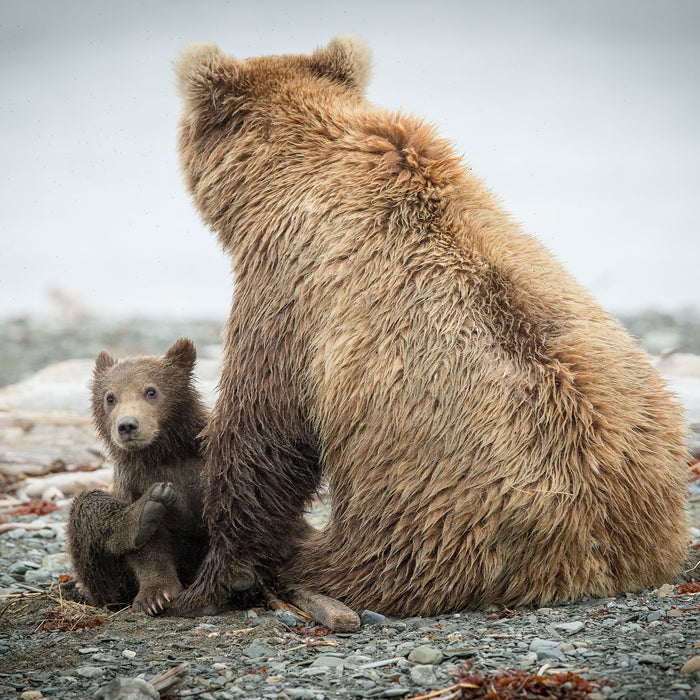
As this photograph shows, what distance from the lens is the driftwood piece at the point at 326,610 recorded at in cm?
436

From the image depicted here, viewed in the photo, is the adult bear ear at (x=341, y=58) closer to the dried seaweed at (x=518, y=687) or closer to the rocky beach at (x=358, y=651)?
the rocky beach at (x=358, y=651)

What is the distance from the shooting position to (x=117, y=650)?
4.19m

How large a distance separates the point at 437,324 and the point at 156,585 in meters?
2.16

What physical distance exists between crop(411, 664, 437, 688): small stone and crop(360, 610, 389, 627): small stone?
842mm

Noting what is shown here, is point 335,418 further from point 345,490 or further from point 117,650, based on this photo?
point 117,650

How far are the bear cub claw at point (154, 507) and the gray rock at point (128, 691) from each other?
1451 mm

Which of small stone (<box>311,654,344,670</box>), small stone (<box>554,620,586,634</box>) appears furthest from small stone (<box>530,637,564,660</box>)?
small stone (<box>311,654,344,670</box>)

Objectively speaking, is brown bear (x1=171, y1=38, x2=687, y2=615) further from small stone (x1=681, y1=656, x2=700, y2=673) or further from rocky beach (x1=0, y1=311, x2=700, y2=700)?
small stone (x1=681, y1=656, x2=700, y2=673)

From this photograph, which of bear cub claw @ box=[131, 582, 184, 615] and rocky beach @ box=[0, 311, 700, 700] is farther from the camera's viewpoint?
bear cub claw @ box=[131, 582, 184, 615]

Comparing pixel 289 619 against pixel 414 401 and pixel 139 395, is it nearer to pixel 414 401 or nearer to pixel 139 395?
pixel 414 401

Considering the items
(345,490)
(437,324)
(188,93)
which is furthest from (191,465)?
(188,93)

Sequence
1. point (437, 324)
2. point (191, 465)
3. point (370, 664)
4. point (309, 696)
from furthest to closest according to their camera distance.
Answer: point (191, 465) < point (437, 324) < point (370, 664) < point (309, 696)

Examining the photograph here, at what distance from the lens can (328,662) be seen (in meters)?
3.82

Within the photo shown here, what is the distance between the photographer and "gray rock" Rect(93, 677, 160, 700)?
3359 millimetres
